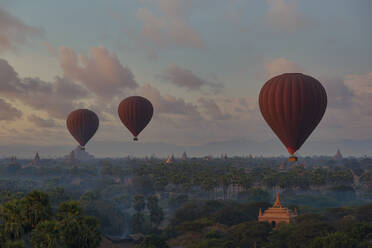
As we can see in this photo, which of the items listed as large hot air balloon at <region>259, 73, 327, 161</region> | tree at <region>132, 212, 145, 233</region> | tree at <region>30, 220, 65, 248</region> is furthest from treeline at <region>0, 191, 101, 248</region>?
tree at <region>132, 212, 145, 233</region>

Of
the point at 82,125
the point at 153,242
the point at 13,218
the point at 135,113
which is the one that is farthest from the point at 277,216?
the point at 82,125

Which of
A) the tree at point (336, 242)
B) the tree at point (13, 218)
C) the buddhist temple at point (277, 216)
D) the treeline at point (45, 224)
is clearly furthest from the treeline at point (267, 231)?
the tree at point (13, 218)

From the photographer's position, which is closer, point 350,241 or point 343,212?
point 350,241

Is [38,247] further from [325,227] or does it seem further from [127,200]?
[127,200]

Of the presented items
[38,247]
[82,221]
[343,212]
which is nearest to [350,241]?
[82,221]

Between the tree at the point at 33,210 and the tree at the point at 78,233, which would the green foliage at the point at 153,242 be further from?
the tree at the point at 33,210
